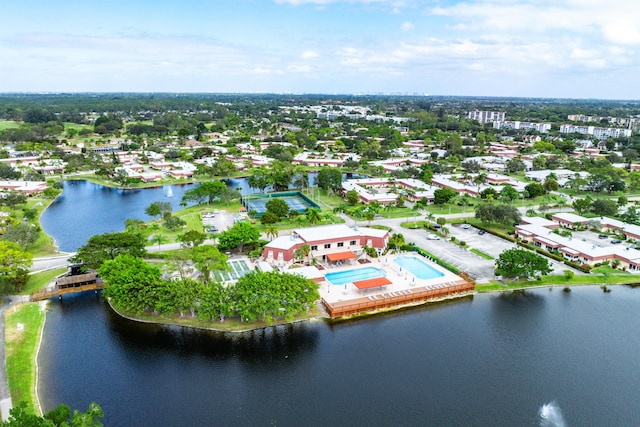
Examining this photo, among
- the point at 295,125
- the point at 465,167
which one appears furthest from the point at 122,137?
the point at 465,167

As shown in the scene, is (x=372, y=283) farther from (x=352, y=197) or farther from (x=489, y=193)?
(x=489, y=193)

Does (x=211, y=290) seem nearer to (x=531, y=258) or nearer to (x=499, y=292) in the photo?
(x=499, y=292)

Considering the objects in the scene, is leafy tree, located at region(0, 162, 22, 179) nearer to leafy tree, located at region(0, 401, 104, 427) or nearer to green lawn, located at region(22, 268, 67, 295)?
green lawn, located at region(22, 268, 67, 295)

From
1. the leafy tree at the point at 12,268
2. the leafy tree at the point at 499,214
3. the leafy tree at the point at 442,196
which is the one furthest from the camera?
the leafy tree at the point at 442,196

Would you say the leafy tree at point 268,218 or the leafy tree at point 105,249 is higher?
the leafy tree at point 105,249

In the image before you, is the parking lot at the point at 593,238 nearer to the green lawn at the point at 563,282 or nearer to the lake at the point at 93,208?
the green lawn at the point at 563,282

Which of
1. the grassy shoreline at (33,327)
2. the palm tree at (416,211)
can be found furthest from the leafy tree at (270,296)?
the palm tree at (416,211)

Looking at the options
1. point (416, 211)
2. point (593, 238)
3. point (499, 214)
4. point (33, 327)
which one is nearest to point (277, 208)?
point (416, 211)
